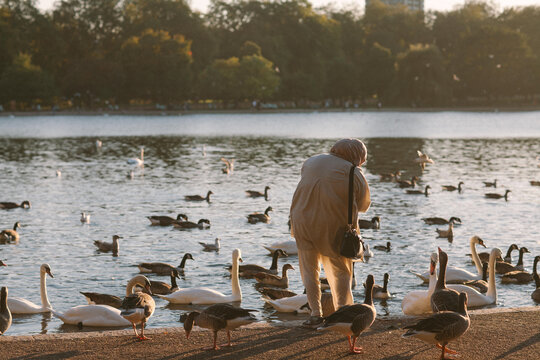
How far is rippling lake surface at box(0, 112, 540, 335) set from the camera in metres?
15.4

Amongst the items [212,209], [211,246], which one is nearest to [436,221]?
[211,246]

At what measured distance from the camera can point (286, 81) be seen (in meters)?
117

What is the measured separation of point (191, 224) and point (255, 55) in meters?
89.3

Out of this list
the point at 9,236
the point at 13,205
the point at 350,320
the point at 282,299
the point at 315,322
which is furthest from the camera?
the point at 13,205

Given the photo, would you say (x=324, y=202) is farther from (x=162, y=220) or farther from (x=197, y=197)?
(x=197, y=197)

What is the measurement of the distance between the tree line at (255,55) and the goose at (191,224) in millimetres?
86774

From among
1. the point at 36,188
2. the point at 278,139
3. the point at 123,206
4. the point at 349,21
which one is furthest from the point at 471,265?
the point at 349,21

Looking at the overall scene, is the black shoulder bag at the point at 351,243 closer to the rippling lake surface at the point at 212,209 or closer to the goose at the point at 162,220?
the rippling lake surface at the point at 212,209

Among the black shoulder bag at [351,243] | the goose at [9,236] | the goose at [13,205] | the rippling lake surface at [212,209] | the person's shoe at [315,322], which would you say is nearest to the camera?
the black shoulder bag at [351,243]

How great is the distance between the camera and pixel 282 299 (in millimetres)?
12578

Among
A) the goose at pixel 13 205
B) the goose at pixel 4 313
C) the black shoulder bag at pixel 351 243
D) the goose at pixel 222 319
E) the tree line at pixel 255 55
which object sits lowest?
the goose at pixel 13 205

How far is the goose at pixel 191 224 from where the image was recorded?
853 inches

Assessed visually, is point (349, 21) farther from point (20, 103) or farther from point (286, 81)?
point (20, 103)

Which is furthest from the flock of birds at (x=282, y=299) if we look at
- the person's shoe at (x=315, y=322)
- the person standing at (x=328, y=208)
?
the person standing at (x=328, y=208)
